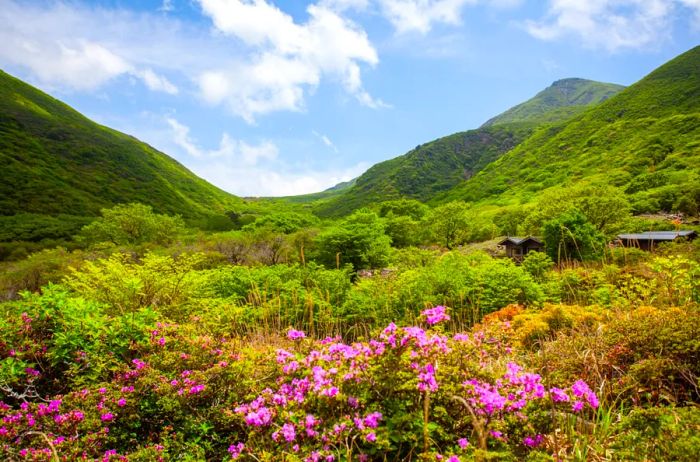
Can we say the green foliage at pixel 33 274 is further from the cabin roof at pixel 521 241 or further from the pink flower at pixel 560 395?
the cabin roof at pixel 521 241

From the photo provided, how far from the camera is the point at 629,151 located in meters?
72.3

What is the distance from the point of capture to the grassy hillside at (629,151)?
5222cm

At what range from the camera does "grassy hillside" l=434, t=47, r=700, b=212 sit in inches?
2056

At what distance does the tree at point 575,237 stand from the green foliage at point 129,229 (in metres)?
32.2

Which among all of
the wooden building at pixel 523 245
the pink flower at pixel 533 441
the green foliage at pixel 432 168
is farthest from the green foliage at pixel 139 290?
the green foliage at pixel 432 168

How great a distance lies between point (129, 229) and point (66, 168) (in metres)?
66.4

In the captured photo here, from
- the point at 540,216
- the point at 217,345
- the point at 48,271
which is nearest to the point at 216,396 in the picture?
the point at 217,345

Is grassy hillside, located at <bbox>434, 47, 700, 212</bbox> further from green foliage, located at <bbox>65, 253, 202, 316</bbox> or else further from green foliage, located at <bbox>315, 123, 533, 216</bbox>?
green foliage, located at <bbox>65, 253, 202, 316</bbox>

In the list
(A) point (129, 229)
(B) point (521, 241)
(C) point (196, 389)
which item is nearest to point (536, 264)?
(C) point (196, 389)

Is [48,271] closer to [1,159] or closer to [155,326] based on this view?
[155,326]

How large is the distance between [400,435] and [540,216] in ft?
128

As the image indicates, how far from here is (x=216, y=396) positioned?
286cm

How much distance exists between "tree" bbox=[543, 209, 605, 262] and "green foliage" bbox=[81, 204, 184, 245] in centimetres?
3218

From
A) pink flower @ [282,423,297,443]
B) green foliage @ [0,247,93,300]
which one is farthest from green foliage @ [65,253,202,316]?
green foliage @ [0,247,93,300]
